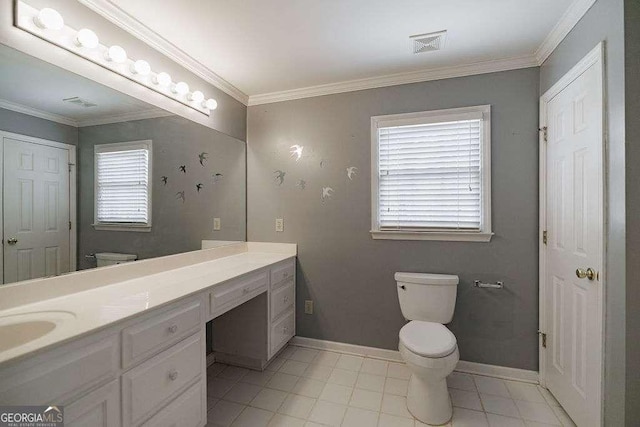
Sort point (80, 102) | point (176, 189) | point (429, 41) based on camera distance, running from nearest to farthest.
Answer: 1. point (80, 102)
2. point (429, 41)
3. point (176, 189)

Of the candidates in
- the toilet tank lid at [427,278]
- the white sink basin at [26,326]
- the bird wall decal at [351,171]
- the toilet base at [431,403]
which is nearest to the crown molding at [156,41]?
the bird wall decal at [351,171]

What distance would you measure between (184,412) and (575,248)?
7.20 feet

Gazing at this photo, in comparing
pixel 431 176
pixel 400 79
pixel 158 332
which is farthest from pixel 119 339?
pixel 400 79

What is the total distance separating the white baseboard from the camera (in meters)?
2.06

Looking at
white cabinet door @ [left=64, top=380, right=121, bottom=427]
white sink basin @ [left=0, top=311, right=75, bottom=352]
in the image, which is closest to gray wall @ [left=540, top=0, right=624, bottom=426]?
white cabinet door @ [left=64, top=380, right=121, bottom=427]

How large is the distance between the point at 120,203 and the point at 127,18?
40.1 inches

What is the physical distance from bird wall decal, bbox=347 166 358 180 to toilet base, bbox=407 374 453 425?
4.89ft

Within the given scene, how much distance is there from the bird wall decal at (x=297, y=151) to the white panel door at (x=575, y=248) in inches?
70.9

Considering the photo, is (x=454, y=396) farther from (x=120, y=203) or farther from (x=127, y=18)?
(x=127, y=18)

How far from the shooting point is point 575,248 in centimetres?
160

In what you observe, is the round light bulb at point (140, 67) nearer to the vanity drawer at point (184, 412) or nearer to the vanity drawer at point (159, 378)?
the vanity drawer at point (159, 378)

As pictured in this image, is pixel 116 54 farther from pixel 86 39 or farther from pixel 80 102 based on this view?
pixel 80 102

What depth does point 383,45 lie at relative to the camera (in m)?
1.88

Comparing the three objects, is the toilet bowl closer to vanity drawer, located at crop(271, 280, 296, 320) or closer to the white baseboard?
the white baseboard
